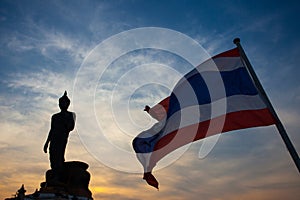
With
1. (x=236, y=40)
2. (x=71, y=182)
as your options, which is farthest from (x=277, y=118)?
→ (x=71, y=182)

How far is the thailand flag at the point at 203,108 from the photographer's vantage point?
27.1 feet

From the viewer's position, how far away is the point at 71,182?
9.30 meters

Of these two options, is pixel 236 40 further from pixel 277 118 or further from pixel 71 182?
pixel 71 182

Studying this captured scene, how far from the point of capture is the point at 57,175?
31.8ft

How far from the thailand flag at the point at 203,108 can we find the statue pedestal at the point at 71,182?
1846 mm

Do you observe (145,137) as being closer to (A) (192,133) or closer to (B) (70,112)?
(A) (192,133)

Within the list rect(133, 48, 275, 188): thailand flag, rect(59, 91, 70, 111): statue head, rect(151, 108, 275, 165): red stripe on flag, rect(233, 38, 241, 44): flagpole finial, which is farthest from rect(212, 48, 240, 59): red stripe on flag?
rect(59, 91, 70, 111): statue head

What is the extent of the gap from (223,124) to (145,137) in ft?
7.78

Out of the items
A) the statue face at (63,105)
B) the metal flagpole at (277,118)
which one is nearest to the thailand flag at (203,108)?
the metal flagpole at (277,118)

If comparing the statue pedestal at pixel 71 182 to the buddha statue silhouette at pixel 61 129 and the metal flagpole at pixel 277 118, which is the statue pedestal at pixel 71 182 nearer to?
the buddha statue silhouette at pixel 61 129

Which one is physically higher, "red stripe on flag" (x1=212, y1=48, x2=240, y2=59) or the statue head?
the statue head

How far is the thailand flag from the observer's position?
8266 mm

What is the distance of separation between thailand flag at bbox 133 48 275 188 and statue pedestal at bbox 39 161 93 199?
1.85 meters

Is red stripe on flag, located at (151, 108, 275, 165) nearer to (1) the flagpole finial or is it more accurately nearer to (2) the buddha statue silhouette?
(1) the flagpole finial
